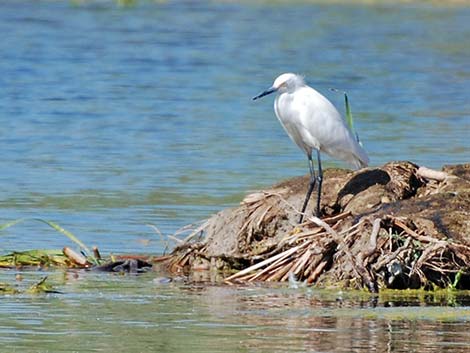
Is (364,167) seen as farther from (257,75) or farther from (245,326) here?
(257,75)

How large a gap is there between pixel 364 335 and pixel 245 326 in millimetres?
751

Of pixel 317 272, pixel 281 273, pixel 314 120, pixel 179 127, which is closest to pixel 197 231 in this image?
pixel 281 273

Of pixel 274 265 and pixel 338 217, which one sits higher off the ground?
pixel 338 217

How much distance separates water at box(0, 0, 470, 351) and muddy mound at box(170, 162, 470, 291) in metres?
0.71

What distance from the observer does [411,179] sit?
12.8 meters

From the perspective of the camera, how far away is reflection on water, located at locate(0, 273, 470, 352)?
930cm

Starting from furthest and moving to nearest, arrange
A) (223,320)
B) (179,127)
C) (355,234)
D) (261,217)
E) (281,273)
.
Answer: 1. (179,127)
2. (261,217)
3. (281,273)
4. (355,234)
5. (223,320)

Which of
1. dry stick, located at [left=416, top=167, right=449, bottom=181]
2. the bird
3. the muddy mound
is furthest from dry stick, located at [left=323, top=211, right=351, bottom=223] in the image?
the bird

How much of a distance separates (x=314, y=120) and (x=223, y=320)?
148 inches

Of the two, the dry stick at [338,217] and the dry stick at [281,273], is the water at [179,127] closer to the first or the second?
the dry stick at [281,273]

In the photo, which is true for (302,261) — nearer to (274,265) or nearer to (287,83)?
(274,265)

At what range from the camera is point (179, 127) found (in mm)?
24344

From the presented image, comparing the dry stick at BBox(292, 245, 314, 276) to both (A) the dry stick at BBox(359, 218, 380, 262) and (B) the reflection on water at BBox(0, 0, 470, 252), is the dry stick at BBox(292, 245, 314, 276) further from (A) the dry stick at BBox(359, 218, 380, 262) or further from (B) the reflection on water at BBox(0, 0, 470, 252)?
(B) the reflection on water at BBox(0, 0, 470, 252)

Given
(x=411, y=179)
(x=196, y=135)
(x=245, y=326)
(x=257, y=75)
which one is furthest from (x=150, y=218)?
(x=257, y=75)
